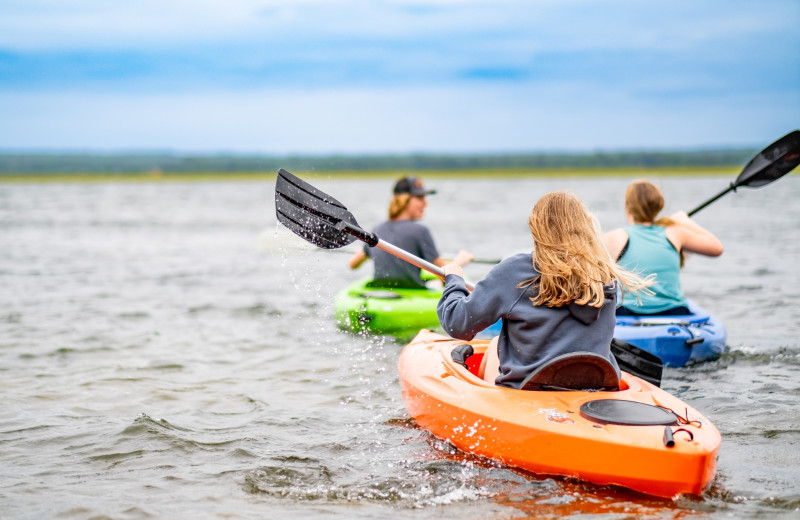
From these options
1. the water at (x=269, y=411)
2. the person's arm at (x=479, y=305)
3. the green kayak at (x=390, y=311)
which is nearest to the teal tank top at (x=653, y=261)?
the water at (x=269, y=411)

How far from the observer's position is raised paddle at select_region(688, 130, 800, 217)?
7839mm

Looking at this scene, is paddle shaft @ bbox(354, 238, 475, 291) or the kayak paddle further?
the kayak paddle

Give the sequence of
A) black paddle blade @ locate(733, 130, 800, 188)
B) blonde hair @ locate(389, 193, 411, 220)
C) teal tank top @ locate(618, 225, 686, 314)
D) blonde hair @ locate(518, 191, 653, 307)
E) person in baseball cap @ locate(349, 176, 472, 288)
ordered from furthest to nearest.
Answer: blonde hair @ locate(389, 193, 411, 220)
person in baseball cap @ locate(349, 176, 472, 288)
black paddle blade @ locate(733, 130, 800, 188)
teal tank top @ locate(618, 225, 686, 314)
blonde hair @ locate(518, 191, 653, 307)

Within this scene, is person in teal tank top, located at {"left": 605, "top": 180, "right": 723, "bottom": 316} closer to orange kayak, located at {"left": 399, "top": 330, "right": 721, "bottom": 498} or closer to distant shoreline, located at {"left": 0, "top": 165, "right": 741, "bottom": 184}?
orange kayak, located at {"left": 399, "top": 330, "right": 721, "bottom": 498}

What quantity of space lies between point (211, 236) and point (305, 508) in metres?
18.7

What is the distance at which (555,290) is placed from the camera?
3.83m

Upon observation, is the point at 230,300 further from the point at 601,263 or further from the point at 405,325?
the point at 601,263

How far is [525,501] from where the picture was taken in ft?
12.4

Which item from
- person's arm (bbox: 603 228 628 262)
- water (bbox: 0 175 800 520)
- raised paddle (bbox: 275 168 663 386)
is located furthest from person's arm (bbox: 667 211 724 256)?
raised paddle (bbox: 275 168 663 386)

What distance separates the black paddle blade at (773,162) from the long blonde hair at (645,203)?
5.68ft

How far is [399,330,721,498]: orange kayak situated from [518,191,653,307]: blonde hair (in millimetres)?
528

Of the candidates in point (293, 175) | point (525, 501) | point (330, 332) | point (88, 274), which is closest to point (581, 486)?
point (525, 501)

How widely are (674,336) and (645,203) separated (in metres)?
1.07

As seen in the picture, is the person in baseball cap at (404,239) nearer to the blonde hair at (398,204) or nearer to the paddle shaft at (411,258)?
the blonde hair at (398,204)
